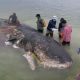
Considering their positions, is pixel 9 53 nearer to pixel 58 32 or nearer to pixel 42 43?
pixel 42 43

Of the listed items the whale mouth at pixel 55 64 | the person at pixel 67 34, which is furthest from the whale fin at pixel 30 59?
the person at pixel 67 34

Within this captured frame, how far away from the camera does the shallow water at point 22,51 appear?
12391 mm

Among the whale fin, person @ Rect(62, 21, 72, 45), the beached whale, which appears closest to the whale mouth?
the beached whale

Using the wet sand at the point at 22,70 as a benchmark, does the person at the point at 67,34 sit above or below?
above

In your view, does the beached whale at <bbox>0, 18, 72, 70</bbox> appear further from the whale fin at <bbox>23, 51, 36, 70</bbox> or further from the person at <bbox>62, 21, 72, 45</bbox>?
the person at <bbox>62, 21, 72, 45</bbox>

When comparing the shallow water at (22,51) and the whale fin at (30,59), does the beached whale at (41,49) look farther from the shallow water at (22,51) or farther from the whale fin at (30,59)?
the shallow water at (22,51)

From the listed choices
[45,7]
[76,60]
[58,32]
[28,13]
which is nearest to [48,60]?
[76,60]

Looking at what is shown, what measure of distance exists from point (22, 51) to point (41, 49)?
126 cm

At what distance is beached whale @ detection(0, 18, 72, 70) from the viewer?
13.1 meters

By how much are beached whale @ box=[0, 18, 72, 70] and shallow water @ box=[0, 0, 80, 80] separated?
1.03 ft

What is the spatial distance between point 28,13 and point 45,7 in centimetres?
247

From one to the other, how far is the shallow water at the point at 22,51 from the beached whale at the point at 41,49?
1.03 ft

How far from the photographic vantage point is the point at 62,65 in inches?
508

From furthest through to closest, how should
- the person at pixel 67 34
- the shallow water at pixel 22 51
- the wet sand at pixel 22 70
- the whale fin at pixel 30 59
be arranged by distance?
the person at pixel 67 34, the whale fin at pixel 30 59, the shallow water at pixel 22 51, the wet sand at pixel 22 70
